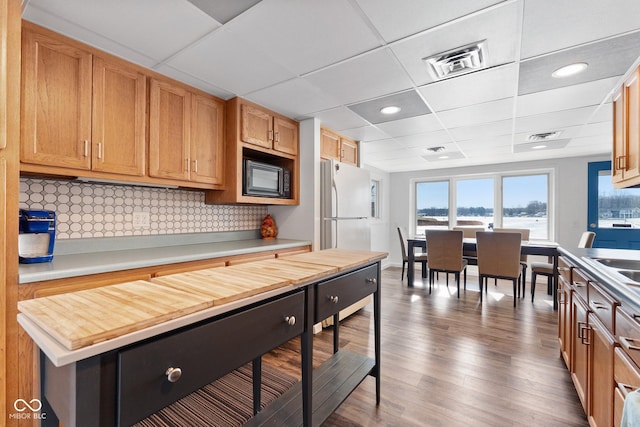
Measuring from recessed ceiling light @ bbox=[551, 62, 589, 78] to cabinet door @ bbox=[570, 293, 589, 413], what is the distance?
5.04 feet

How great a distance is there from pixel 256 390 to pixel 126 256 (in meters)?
1.21

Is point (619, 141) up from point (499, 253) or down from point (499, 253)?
up

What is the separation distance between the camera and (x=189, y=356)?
0.80 m

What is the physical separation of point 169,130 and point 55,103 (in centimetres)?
68

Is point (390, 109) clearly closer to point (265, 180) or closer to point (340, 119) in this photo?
point (340, 119)

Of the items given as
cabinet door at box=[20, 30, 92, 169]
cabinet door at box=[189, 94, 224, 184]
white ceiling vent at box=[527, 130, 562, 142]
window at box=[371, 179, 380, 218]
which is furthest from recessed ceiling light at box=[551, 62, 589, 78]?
window at box=[371, 179, 380, 218]

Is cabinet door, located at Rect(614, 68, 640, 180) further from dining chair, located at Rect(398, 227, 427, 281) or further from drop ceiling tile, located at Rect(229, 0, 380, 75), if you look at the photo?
dining chair, located at Rect(398, 227, 427, 281)

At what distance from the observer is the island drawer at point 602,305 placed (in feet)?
3.92

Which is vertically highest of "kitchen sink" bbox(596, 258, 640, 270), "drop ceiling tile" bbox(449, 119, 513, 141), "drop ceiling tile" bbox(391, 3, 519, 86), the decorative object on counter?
"drop ceiling tile" bbox(391, 3, 519, 86)

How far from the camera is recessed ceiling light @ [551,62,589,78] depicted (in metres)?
1.98

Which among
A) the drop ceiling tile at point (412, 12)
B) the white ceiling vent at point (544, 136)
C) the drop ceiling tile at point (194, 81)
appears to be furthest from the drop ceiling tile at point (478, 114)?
the drop ceiling tile at point (194, 81)

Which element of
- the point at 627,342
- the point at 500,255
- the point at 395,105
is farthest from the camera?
the point at 500,255

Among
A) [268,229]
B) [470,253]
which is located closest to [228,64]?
[268,229]

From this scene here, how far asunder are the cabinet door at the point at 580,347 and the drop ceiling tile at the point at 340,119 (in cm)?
233
